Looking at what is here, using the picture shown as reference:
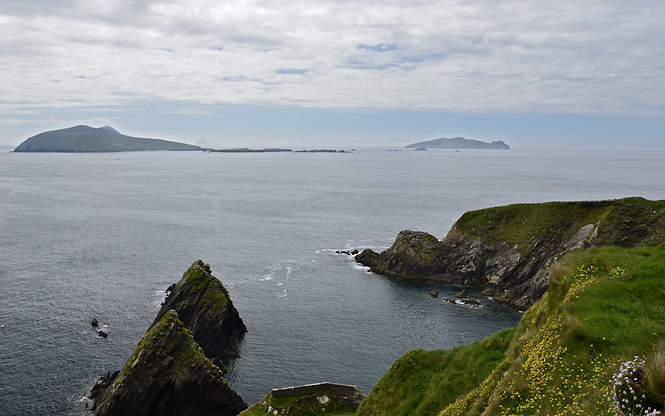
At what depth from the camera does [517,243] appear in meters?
91.4

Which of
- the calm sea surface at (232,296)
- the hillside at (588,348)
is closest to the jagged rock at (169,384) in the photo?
the calm sea surface at (232,296)

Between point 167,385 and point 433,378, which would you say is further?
point 167,385

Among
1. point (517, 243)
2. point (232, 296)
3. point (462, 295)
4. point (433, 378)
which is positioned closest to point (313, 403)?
point (433, 378)

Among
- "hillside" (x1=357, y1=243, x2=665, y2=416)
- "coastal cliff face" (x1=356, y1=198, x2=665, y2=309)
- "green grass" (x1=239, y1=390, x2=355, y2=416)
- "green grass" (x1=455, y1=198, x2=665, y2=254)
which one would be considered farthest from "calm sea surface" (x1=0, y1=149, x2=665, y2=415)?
"hillside" (x1=357, y1=243, x2=665, y2=416)

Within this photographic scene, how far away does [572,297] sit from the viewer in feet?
76.8

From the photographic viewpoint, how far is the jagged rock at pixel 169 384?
4681 cm

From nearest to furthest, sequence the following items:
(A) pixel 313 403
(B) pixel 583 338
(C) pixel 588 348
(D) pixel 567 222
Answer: (C) pixel 588 348
(B) pixel 583 338
(A) pixel 313 403
(D) pixel 567 222

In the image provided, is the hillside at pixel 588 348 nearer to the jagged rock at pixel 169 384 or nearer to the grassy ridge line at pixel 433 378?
the grassy ridge line at pixel 433 378

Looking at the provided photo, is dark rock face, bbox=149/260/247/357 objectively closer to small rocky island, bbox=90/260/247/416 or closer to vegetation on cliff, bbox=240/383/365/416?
small rocky island, bbox=90/260/247/416

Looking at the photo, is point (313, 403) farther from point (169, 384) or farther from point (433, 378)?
point (169, 384)

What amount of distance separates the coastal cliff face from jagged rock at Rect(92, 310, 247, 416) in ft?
173

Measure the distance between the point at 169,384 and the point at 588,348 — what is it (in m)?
41.8

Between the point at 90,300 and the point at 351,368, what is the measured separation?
47.4 meters

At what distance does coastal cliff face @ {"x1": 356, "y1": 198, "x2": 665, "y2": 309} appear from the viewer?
81.6 meters
